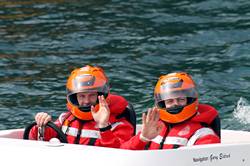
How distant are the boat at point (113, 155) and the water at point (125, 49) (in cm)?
440

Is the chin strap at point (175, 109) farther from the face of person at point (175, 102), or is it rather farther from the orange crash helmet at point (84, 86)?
the orange crash helmet at point (84, 86)

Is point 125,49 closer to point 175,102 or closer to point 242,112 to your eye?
point 242,112

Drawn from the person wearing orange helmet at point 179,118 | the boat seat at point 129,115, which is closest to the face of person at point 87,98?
the boat seat at point 129,115

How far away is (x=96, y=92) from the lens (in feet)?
35.9

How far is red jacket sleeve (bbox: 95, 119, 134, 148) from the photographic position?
10383mm

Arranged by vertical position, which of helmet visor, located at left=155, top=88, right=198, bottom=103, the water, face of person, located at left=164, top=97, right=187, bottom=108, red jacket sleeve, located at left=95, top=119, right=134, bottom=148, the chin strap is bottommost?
the water

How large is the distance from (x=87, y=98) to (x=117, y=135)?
56cm

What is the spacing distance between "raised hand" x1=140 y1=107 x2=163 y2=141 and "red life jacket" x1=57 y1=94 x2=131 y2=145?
118 centimetres

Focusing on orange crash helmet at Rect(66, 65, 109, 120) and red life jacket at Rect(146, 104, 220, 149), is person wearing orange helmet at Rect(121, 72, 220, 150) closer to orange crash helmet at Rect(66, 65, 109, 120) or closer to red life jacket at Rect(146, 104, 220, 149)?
red life jacket at Rect(146, 104, 220, 149)

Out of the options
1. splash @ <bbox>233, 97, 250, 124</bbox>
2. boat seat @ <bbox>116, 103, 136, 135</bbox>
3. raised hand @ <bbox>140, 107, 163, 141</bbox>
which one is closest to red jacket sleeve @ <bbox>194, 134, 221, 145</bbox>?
raised hand @ <bbox>140, 107, 163, 141</bbox>

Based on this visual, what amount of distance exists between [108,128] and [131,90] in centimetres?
643

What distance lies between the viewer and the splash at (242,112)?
14902 millimetres

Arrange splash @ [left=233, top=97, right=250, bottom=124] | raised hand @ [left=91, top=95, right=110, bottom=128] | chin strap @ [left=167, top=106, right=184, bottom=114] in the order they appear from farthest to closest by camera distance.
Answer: splash @ [left=233, top=97, right=250, bottom=124] → chin strap @ [left=167, top=106, right=184, bottom=114] → raised hand @ [left=91, top=95, right=110, bottom=128]

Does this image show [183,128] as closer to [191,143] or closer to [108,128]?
[191,143]
